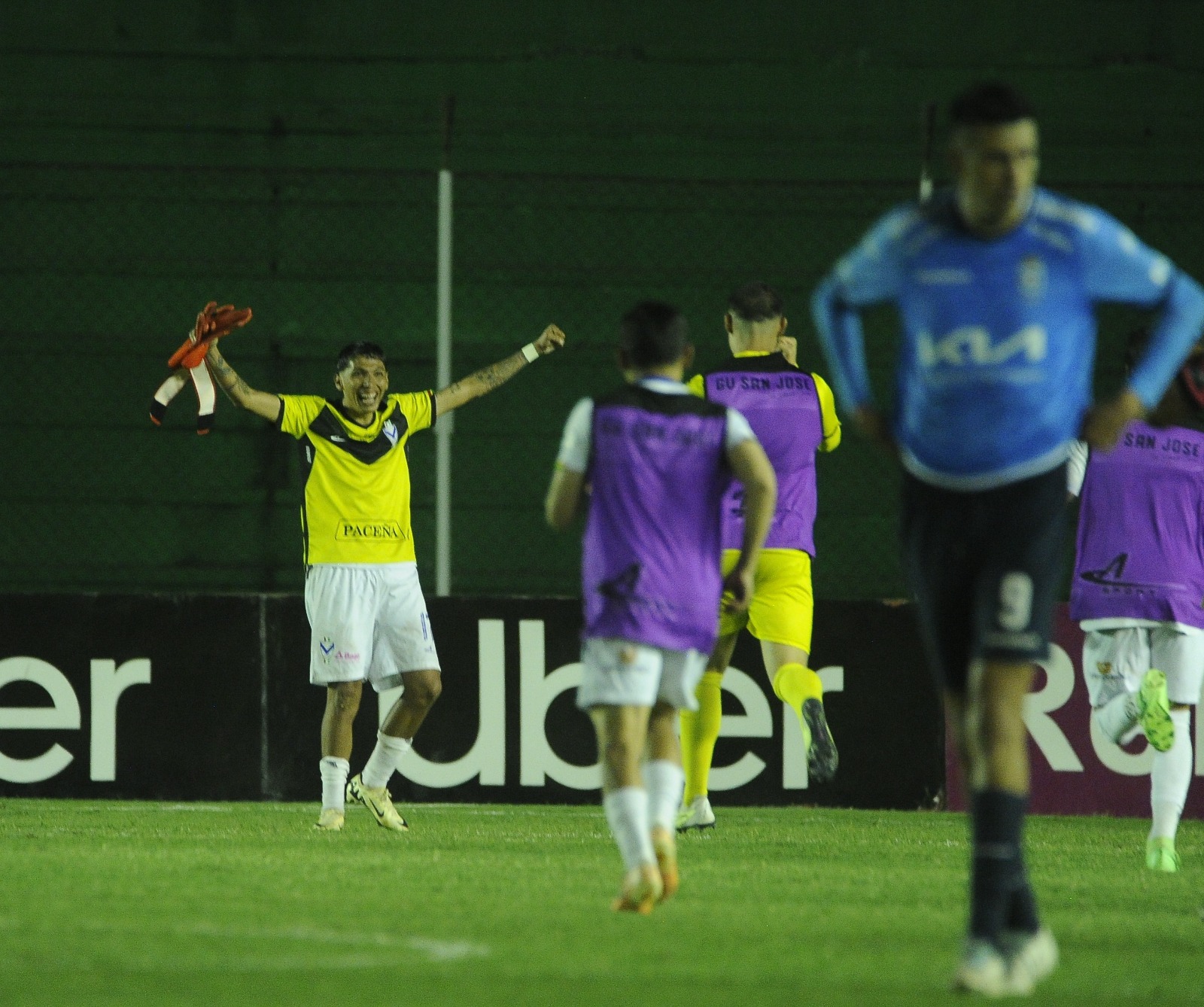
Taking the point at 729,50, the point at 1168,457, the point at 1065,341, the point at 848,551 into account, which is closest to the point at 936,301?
the point at 1065,341

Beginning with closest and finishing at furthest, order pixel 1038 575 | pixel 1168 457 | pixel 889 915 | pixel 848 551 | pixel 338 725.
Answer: pixel 1038 575, pixel 889 915, pixel 1168 457, pixel 338 725, pixel 848 551

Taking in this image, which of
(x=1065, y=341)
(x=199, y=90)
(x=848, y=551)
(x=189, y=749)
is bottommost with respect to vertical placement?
(x=189, y=749)

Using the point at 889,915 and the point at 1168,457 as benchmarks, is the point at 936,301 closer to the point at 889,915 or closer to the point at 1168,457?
the point at 889,915

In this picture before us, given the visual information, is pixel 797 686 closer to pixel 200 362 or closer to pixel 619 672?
pixel 619 672

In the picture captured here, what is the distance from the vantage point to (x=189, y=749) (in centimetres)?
991

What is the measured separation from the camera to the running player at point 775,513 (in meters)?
7.92

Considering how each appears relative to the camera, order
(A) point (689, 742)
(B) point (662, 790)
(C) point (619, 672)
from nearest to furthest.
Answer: (C) point (619, 672) → (B) point (662, 790) → (A) point (689, 742)

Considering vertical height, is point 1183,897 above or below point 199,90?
below

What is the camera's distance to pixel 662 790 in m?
5.44

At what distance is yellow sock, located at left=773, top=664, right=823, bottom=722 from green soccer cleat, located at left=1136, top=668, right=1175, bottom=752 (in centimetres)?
120

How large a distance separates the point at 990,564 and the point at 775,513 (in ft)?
12.3

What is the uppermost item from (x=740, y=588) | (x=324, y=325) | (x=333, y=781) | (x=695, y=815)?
(x=324, y=325)

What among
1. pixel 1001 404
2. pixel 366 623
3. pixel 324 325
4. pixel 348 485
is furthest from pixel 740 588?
pixel 324 325

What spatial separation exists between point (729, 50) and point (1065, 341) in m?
8.50
